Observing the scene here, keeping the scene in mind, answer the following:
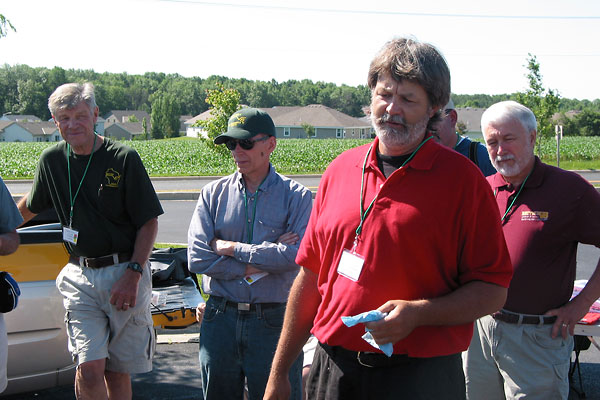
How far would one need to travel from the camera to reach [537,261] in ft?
9.78

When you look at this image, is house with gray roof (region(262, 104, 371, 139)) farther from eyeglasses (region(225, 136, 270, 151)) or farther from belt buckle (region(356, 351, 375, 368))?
belt buckle (region(356, 351, 375, 368))

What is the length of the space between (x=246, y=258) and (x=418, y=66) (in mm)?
1553

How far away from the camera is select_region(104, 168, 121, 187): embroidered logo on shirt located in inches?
138

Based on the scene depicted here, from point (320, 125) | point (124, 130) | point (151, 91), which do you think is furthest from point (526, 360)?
point (151, 91)

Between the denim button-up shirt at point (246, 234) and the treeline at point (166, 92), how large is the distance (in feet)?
389

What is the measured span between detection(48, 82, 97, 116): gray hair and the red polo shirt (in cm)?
216

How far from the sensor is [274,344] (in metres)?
3.08

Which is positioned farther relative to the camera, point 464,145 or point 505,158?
point 464,145

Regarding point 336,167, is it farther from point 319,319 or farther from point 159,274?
point 159,274

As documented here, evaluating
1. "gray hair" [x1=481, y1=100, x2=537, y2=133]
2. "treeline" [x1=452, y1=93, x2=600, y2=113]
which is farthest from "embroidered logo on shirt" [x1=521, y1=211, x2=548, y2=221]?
"treeline" [x1=452, y1=93, x2=600, y2=113]

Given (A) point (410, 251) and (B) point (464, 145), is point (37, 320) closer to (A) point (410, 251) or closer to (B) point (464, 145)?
(A) point (410, 251)

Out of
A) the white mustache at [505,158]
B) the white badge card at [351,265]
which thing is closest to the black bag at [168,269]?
the white mustache at [505,158]

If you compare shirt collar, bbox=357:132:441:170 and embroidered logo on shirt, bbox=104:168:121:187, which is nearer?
shirt collar, bbox=357:132:441:170

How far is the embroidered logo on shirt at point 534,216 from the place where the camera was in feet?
9.87
